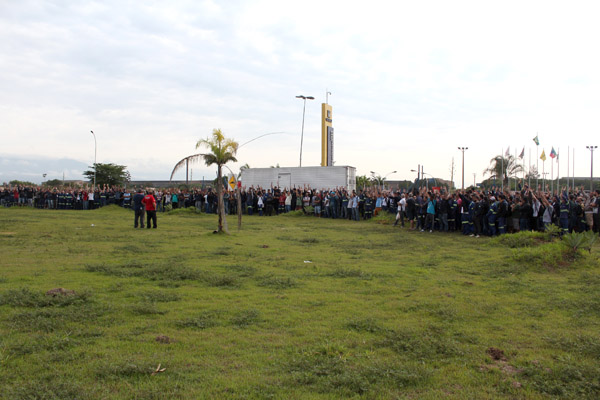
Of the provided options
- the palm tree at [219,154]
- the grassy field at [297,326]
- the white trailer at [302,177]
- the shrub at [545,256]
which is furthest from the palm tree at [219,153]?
the white trailer at [302,177]

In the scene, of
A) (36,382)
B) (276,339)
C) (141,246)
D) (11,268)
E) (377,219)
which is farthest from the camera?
(377,219)

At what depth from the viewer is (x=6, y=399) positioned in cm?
421

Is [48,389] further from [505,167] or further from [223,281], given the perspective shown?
[505,167]

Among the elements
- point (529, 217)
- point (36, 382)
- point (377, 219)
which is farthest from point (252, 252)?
point (377, 219)

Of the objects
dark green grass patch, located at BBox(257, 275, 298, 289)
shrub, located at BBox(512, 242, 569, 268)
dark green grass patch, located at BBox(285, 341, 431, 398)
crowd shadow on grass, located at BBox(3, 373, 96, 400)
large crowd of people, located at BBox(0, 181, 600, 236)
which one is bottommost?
dark green grass patch, located at BBox(285, 341, 431, 398)

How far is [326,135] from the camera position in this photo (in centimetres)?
4312

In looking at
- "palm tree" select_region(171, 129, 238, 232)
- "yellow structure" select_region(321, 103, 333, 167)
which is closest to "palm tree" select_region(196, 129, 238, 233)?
"palm tree" select_region(171, 129, 238, 232)

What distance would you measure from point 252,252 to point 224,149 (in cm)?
590

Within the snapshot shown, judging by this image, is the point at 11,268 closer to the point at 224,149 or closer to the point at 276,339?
the point at 276,339

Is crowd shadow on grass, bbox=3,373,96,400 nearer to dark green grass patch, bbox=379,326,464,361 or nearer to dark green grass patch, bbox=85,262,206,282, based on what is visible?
dark green grass patch, bbox=379,326,464,361

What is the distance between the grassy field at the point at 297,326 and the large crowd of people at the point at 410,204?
712 cm

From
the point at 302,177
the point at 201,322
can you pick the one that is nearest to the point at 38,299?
the point at 201,322

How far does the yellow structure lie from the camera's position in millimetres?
43031

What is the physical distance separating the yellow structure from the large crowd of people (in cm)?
924
